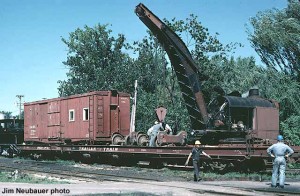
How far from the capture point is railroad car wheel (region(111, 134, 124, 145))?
→ 2230 cm

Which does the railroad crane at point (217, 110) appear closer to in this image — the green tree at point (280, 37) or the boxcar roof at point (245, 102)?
the boxcar roof at point (245, 102)

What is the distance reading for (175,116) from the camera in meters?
33.6

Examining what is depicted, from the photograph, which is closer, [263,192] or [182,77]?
[263,192]

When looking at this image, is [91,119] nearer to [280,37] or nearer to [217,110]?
[217,110]

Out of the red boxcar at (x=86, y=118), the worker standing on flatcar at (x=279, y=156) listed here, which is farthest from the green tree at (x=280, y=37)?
the worker standing on flatcar at (x=279, y=156)

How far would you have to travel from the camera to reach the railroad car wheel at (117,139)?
22295mm

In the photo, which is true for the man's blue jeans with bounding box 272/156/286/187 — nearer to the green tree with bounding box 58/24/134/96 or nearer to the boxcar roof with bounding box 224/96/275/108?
the boxcar roof with bounding box 224/96/275/108

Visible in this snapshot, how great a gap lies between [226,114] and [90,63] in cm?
4155

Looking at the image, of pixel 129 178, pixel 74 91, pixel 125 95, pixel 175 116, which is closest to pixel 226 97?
pixel 129 178

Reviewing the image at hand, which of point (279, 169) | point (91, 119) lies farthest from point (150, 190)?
point (91, 119)

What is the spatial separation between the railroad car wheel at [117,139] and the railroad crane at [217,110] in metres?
5.67

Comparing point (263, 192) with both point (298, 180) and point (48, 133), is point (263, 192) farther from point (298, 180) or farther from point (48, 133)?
point (48, 133)

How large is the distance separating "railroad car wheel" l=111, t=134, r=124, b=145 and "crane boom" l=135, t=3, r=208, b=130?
5.63m

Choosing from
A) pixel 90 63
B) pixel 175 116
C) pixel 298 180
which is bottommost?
pixel 298 180
